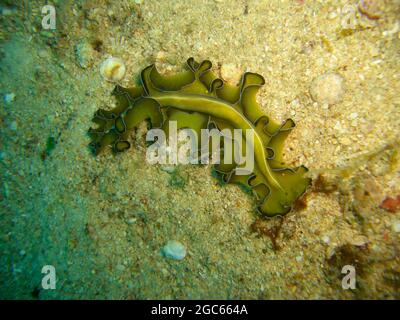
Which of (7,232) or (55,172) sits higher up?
(55,172)

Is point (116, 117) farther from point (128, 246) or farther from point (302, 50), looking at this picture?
point (302, 50)

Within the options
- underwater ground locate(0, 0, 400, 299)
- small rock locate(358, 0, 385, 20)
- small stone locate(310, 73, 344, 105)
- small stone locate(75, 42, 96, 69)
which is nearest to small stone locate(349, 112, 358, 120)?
underwater ground locate(0, 0, 400, 299)

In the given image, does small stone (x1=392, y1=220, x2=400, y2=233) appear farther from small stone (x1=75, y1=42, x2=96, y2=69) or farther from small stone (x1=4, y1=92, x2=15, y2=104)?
small stone (x1=4, y1=92, x2=15, y2=104)

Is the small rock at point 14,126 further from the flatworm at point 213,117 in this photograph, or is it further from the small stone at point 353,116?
the small stone at point 353,116

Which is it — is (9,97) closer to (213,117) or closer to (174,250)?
(213,117)

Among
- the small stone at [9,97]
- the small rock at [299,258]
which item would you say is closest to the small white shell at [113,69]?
the small stone at [9,97]

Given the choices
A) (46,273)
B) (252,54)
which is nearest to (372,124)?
(252,54)
